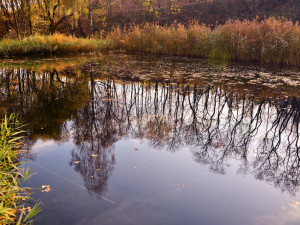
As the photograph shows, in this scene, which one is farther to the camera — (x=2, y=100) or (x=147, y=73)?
(x=147, y=73)

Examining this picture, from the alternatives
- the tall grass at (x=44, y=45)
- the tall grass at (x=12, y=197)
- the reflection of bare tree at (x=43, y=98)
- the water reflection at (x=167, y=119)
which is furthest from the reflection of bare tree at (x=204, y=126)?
the tall grass at (x=44, y=45)

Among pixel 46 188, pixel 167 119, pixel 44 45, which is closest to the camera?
pixel 46 188

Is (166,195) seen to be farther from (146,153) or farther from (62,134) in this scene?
(62,134)

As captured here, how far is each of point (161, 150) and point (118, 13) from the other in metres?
36.1

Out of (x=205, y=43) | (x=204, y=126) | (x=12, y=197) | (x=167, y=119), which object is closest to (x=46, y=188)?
(x=12, y=197)

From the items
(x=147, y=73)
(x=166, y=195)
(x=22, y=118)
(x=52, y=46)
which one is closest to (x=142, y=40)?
(x=52, y=46)

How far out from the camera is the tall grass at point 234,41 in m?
11.1

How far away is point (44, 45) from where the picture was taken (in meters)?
14.9

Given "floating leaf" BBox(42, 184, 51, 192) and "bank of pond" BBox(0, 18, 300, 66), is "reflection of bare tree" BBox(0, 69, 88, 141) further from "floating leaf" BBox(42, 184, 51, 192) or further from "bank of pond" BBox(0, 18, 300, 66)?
"bank of pond" BBox(0, 18, 300, 66)

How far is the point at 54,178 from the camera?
10.2 ft

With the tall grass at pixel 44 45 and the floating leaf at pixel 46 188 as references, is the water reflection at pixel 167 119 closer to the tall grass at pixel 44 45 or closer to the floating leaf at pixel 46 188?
the floating leaf at pixel 46 188

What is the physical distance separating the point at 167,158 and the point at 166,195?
91cm

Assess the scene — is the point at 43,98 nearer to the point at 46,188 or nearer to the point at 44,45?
the point at 46,188

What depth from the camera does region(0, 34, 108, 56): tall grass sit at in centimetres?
1361
